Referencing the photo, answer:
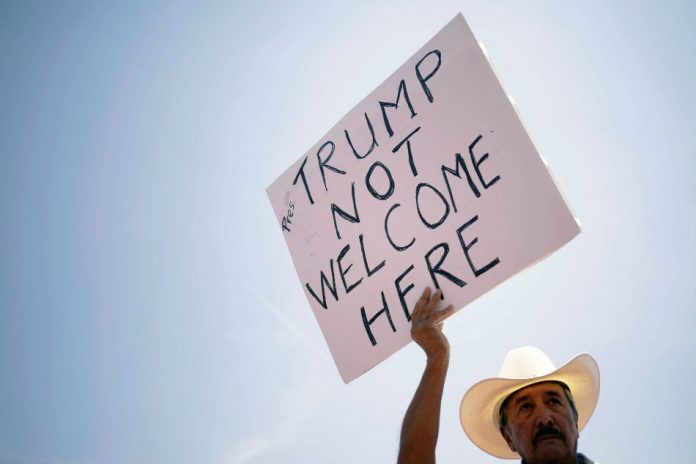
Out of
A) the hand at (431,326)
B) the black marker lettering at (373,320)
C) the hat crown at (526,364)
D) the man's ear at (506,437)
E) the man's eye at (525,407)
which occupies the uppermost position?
the black marker lettering at (373,320)

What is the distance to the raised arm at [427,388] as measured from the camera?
161cm

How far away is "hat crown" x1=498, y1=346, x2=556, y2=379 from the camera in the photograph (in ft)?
7.42

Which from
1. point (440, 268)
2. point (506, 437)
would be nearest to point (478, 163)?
point (440, 268)

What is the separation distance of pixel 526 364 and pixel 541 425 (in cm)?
38

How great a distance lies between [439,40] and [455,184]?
77 cm

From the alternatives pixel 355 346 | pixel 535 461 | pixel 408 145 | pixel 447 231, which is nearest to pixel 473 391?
pixel 535 461

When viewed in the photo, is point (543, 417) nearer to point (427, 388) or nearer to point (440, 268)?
point (427, 388)

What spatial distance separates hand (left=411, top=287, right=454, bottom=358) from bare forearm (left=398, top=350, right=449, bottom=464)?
26 mm

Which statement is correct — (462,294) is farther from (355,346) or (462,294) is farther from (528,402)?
(528,402)

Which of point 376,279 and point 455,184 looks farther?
point 376,279

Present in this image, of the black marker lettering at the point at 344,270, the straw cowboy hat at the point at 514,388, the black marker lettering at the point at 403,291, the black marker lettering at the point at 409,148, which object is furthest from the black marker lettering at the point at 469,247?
the straw cowboy hat at the point at 514,388

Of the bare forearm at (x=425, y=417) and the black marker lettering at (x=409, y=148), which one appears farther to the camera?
the black marker lettering at (x=409, y=148)

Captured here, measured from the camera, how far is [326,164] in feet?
8.02

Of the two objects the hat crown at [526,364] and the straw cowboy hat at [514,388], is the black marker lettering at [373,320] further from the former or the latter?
the hat crown at [526,364]
